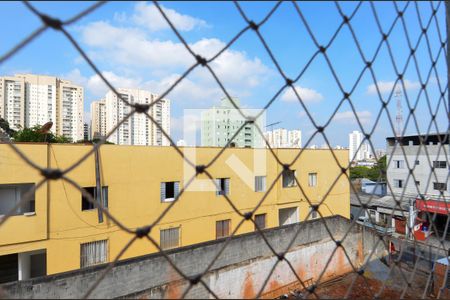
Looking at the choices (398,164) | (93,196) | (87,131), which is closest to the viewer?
(93,196)

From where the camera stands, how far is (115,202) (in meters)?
5.15

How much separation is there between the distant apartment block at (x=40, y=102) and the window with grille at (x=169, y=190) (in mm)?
7425

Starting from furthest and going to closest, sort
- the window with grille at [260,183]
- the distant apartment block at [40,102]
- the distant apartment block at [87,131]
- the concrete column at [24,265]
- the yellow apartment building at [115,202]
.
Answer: the distant apartment block at [87,131], the distant apartment block at [40,102], the window with grille at [260,183], the concrete column at [24,265], the yellow apartment building at [115,202]

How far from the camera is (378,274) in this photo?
5.21 ft

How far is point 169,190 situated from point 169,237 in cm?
89

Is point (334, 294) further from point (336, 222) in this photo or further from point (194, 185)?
point (194, 185)

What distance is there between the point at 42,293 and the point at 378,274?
156 cm

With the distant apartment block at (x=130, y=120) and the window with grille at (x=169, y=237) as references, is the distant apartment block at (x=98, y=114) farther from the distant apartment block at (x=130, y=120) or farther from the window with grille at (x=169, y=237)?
the window with grille at (x=169, y=237)

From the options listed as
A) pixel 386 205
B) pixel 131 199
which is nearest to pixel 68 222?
pixel 131 199

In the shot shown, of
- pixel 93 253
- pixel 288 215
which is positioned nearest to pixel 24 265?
pixel 93 253

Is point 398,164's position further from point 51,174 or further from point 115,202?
point 51,174

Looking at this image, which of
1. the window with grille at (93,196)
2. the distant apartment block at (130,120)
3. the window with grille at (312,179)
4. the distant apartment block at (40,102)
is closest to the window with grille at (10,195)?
the window with grille at (93,196)

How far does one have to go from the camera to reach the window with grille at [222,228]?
21.2 feet

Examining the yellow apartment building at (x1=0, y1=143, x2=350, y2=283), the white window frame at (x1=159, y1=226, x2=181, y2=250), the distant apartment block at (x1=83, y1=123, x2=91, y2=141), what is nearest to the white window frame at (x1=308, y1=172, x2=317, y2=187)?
the yellow apartment building at (x1=0, y1=143, x2=350, y2=283)
